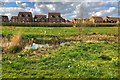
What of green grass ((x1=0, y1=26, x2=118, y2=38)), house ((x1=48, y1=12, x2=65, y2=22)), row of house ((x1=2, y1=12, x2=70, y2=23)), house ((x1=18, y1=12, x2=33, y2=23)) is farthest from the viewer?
house ((x1=48, y1=12, x2=65, y2=22))

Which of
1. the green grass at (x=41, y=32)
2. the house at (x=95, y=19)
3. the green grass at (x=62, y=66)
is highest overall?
the house at (x=95, y=19)

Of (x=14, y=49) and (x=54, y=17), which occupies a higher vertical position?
(x=54, y=17)

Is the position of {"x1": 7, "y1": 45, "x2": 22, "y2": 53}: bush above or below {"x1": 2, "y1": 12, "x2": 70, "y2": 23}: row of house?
below

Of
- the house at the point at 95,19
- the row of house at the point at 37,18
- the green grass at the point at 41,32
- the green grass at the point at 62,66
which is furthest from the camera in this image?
the house at the point at 95,19

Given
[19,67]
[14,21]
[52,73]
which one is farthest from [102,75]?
[14,21]

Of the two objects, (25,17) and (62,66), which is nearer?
(62,66)

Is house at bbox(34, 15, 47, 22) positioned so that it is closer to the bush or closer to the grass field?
the bush

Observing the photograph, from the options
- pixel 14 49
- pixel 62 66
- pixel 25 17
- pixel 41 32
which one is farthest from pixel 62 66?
pixel 25 17

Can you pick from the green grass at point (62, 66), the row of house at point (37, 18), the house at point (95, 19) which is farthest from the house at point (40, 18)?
the green grass at point (62, 66)

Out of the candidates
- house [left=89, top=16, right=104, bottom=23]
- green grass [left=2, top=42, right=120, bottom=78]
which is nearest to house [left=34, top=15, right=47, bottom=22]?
house [left=89, top=16, right=104, bottom=23]

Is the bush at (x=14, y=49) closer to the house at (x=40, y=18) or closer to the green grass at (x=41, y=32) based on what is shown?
the green grass at (x=41, y=32)

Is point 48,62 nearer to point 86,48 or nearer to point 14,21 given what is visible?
point 86,48

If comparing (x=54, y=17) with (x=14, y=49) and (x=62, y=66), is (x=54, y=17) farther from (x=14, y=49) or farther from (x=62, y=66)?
(x=62, y=66)

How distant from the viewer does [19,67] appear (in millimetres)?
7859
